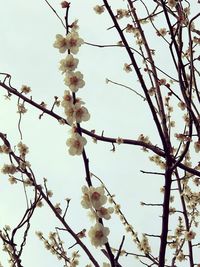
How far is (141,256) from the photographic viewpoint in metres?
4.52

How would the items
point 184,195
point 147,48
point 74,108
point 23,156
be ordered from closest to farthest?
1. point 74,108
2. point 147,48
3. point 23,156
4. point 184,195

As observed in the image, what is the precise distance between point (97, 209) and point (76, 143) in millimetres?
339

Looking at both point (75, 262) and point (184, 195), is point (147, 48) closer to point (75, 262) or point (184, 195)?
point (184, 195)

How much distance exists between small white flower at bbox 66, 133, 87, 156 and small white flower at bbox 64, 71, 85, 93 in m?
0.25

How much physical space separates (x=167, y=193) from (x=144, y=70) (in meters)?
1.74

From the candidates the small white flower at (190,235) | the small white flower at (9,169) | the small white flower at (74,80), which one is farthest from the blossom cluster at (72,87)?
the small white flower at (190,235)

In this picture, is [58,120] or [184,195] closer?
[58,120]

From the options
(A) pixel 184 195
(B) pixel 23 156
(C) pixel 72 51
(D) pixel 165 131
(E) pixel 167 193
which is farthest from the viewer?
(A) pixel 184 195

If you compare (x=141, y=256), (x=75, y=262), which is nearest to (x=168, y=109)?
(x=141, y=256)

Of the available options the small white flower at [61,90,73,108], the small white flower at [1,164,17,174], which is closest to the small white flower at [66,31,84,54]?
the small white flower at [61,90,73,108]

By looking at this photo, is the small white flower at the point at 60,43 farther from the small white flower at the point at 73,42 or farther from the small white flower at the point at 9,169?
the small white flower at the point at 9,169

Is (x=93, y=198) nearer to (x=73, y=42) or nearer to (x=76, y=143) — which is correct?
(x=76, y=143)

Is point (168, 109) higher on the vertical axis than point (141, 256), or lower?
higher

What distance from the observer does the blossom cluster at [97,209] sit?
206 cm
